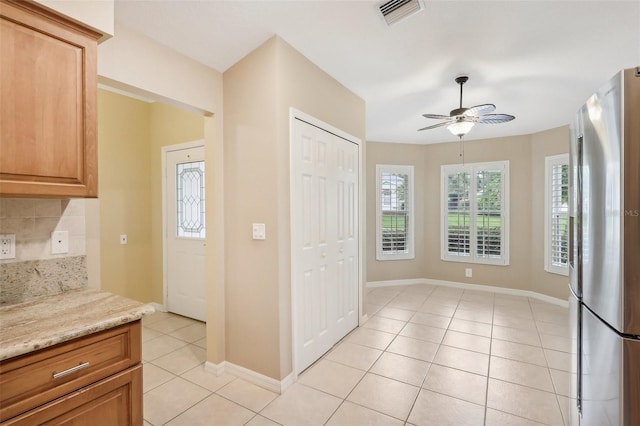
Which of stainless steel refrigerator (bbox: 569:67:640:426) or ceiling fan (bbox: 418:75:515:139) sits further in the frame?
ceiling fan (bbox: 418:75:515:139)

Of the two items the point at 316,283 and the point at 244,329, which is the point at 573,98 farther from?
the point at 244,329

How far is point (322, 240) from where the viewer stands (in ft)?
9.37

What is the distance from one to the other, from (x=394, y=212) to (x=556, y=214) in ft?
7.78

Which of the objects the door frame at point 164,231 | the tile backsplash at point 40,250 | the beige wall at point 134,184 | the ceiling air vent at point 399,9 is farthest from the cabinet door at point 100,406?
the door frame at point 164,231

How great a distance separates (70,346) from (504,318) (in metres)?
4.37

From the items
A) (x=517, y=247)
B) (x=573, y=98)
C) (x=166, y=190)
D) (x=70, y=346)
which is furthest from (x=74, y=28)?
(x=517, y=247)

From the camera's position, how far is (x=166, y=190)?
4039mm

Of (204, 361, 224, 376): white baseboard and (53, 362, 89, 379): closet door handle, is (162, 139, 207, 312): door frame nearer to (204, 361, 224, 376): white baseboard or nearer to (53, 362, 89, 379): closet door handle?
(204, 361, 224, 376): white baseboard

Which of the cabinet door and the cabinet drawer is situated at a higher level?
the cabinet drawer

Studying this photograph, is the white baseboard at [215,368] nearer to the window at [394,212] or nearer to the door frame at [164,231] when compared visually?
the door frame at [164,231]

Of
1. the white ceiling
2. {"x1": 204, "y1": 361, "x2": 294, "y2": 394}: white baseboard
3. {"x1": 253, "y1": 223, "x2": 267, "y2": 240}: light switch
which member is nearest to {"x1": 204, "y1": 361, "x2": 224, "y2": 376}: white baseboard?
{"x1": 204, "y1": 361, "x2": 294, "y2": 394}: white baseboard

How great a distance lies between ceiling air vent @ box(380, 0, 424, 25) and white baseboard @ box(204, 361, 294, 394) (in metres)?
2.70

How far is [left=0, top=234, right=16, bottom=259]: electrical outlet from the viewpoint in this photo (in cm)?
154

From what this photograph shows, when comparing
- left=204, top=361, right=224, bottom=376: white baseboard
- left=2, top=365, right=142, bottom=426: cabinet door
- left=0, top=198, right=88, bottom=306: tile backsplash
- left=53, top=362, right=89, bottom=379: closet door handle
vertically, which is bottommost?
left=204, top=361, right=224, bottom=376: white baseboard
